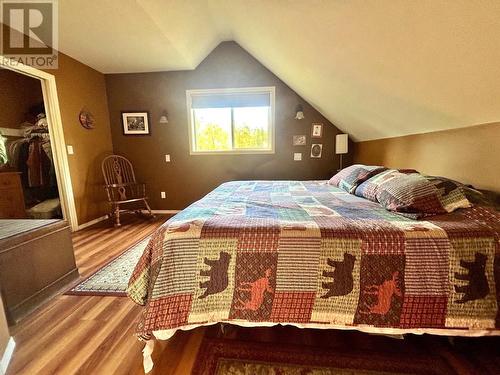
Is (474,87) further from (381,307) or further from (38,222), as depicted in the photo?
(38,222)

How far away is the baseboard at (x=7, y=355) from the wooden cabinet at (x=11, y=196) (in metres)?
2.51

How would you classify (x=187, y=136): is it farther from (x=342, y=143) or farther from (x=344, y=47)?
(x=344, y=47)

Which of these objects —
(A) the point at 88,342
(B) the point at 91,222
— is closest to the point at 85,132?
(B) the point at 91,222

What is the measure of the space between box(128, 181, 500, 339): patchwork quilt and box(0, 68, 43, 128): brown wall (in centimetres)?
391

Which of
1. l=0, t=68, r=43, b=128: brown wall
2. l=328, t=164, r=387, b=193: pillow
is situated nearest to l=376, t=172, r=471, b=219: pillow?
l=328, t=164, r=387, b=193: pillow

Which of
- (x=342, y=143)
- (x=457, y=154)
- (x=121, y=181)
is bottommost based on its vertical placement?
(x=121, y=181)

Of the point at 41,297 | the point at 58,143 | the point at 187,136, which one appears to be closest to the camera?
the point at 41,297

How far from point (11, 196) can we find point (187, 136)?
2.41 metres

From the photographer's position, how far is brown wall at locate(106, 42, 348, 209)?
344cm

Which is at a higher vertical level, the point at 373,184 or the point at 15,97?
the point at 15,97

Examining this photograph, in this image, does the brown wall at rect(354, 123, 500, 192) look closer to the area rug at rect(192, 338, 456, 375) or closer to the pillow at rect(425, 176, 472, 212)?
the pillow at rect(425, 176, 472, 212)

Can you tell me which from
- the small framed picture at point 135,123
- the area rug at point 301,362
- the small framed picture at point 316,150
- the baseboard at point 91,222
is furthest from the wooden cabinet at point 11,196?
the small framed picture at point 316,150

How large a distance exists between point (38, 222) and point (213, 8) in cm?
266

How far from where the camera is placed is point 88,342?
1194 mm
